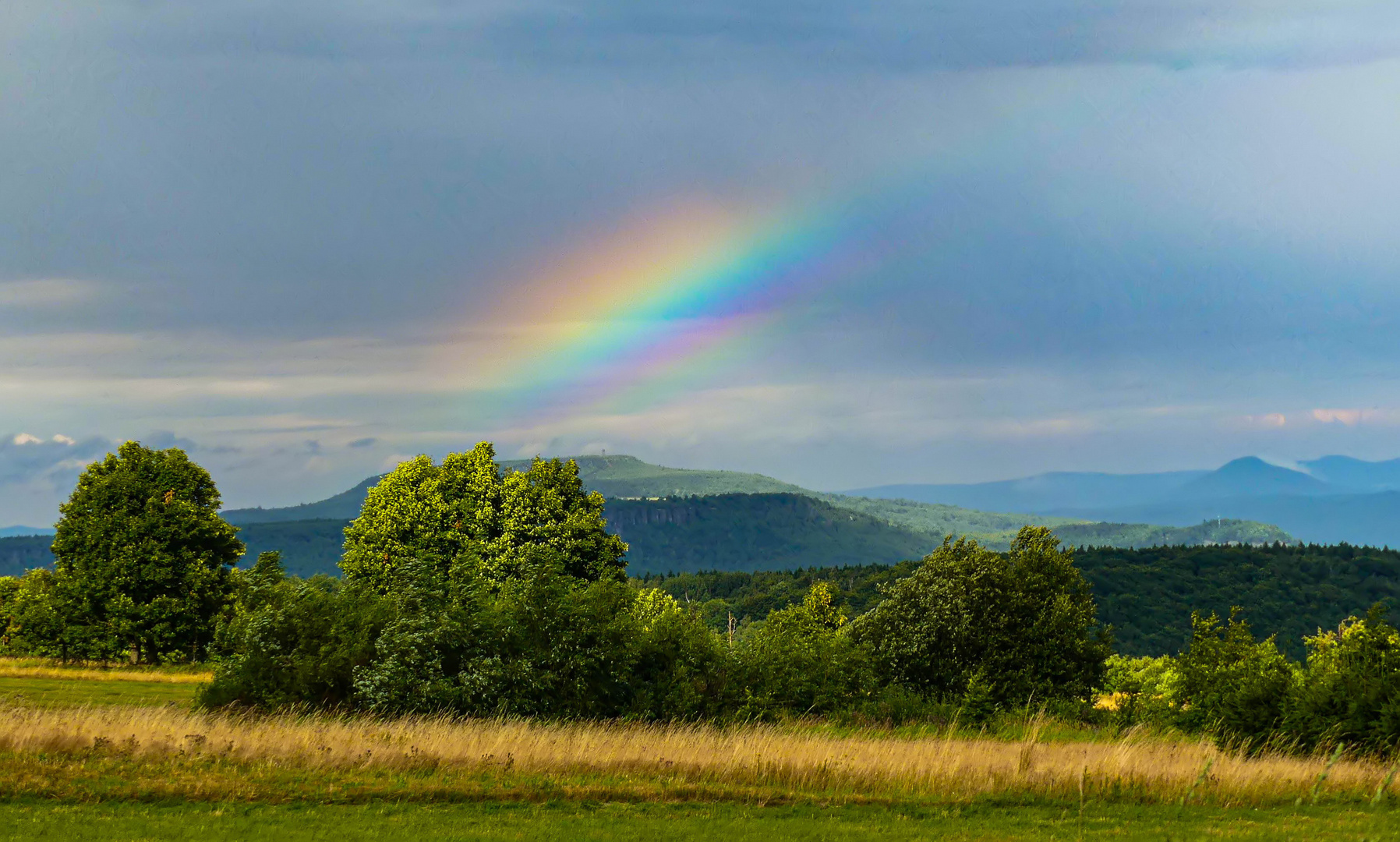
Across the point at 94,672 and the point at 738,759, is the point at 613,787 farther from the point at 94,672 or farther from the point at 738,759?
the point at 94,672

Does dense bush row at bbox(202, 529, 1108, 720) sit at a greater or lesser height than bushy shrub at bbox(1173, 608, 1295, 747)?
greater

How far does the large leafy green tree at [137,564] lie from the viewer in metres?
56.4

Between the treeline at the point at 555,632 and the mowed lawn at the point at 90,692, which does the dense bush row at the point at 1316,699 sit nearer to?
the treeline at the point at 555,632

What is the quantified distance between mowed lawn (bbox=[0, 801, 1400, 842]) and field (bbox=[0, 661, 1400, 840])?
0.06 m

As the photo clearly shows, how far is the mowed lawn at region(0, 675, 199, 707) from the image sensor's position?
111ft

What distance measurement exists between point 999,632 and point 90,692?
35203mm

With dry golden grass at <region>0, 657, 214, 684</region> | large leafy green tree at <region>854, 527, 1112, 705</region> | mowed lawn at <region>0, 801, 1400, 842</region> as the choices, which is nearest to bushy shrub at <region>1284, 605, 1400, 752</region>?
mowed lawn at <region>0, 801, 1400, 842</region>

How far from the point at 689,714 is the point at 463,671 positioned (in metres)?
7.40

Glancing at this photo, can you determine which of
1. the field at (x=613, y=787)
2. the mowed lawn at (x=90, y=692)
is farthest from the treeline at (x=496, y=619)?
the field at (x=613, y=787)

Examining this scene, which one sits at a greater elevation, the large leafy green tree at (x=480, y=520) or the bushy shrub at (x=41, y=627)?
the large leafy green tree at (x=480, y=520)

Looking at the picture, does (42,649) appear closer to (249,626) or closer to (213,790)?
(249,626)

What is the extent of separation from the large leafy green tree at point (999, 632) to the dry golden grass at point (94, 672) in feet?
97.1

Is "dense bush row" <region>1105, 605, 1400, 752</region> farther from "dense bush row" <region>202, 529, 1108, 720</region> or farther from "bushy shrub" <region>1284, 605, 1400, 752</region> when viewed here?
"dense bush row" <region>202, 529, 1108, 720</region>

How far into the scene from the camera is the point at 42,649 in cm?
5897
